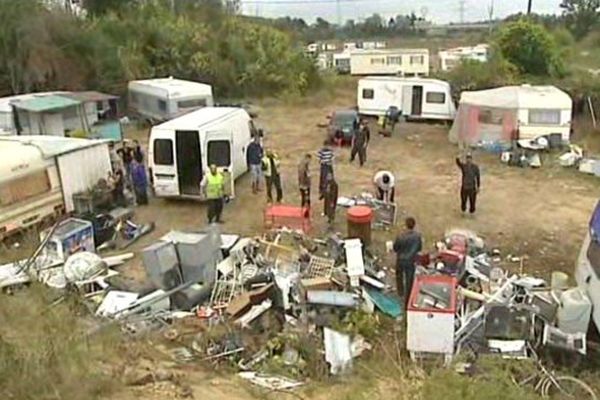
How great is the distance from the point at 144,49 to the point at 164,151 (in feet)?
56.7

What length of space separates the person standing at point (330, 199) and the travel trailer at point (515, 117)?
28.9 feet

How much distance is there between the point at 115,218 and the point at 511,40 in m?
23.0

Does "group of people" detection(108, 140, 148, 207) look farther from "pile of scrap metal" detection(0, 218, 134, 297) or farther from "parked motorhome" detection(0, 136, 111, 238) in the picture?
"pile of scrap metal" detection(0, 218, 134, 297)

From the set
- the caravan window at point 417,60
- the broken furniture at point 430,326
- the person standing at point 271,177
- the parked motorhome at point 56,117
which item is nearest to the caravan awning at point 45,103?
the parked motorhome at point 56,117

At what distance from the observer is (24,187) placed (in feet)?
47.5

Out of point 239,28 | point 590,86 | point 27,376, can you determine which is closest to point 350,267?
point 27,376

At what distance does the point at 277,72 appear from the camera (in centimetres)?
3328

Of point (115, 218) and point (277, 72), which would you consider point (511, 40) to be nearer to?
point (277, 72)

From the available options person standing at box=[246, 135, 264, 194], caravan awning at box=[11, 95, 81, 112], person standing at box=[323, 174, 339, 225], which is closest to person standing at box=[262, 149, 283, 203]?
person standing at box=[246, 135, 264, 194]

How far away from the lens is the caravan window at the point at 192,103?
24812 millimetres

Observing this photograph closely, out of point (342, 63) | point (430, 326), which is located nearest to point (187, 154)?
point (430, 326)

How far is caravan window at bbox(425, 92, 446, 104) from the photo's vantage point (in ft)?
85.6

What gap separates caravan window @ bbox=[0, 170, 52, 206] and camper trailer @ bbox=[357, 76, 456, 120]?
48.2 feet

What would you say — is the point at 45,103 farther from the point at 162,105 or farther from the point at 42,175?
the point at 42,175
